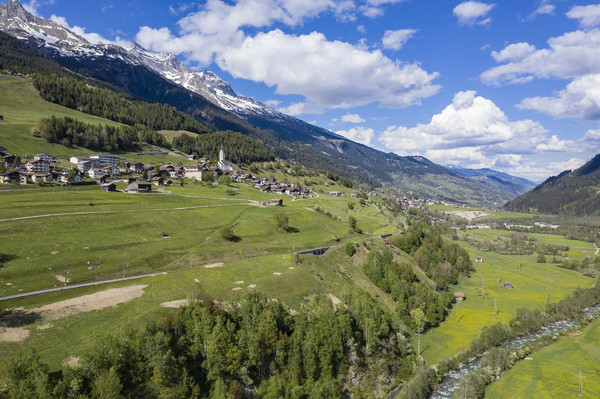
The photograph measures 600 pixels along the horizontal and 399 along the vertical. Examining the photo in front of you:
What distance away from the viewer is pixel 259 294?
2279 inches

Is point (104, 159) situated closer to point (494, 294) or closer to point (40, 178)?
point (40, 178)

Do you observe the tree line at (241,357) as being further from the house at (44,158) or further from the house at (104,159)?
the house at (104,159)

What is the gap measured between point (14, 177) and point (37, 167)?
17.7m

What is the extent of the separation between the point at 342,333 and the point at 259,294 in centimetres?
1983

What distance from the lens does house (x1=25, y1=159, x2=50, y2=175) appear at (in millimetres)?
112250

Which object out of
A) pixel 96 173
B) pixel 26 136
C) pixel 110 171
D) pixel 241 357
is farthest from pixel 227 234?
pixel 26 136

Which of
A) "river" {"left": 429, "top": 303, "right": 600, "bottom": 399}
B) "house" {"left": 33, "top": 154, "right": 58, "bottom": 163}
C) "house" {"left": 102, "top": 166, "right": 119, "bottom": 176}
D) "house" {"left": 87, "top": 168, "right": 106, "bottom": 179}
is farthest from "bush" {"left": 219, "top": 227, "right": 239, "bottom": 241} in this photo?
"house" {"left": 33, "top": 154, "right": 58, "bottom": 163}

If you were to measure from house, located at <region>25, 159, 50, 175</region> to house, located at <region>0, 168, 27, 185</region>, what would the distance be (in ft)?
40.1

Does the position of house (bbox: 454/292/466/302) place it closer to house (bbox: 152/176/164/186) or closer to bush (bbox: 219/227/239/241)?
bush (bbox: 219/227/239/241)

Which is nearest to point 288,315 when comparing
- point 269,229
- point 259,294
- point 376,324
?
point 259,294

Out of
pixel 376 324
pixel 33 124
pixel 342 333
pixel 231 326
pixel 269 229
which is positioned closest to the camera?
pixel 231 326

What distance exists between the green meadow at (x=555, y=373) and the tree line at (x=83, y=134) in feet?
663

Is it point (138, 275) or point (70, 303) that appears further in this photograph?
point (138, 275)

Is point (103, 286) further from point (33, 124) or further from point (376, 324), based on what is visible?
point (33, 124)
